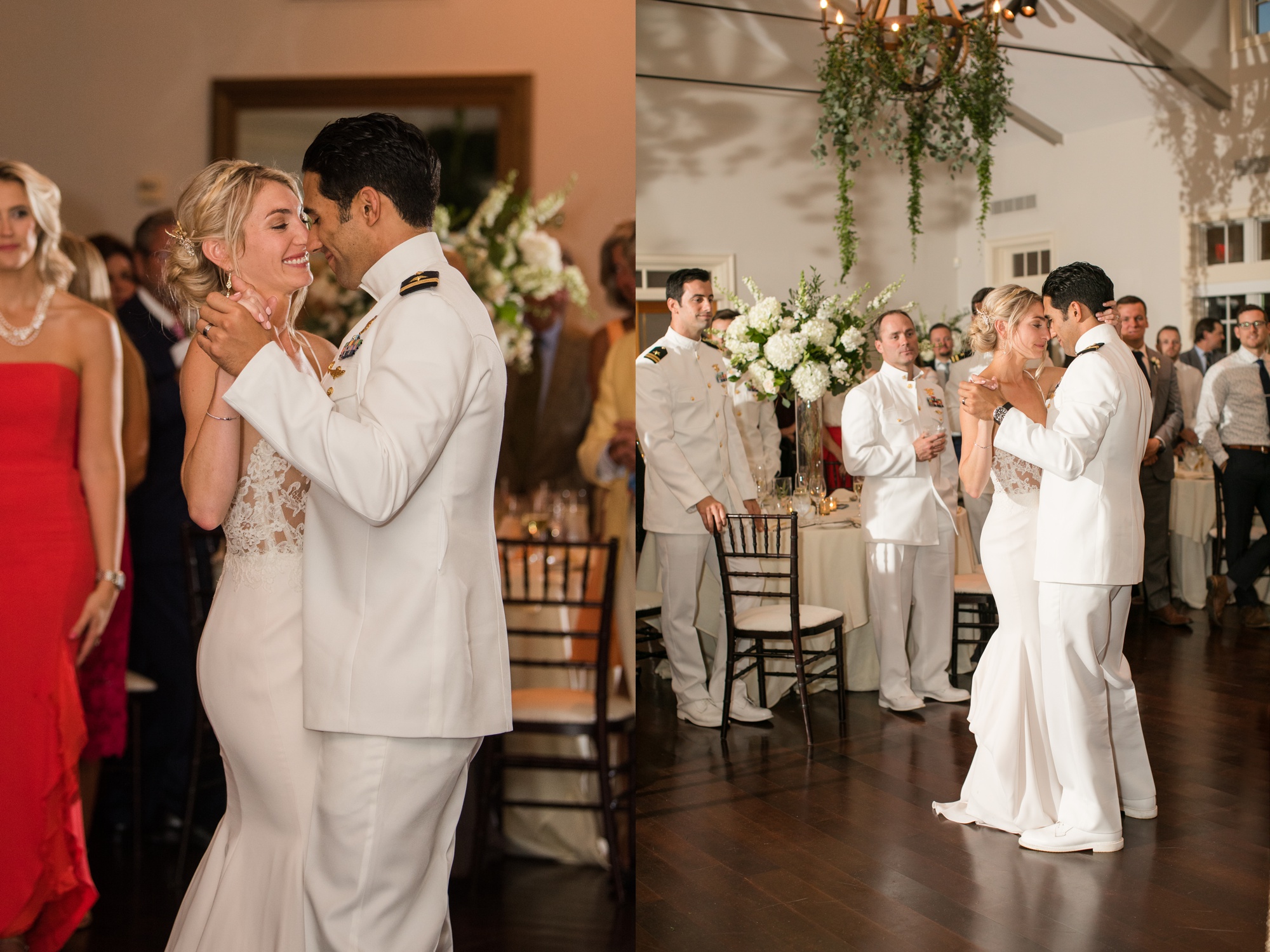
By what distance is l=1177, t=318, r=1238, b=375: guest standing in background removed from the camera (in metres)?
7.58

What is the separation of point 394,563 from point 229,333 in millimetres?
392

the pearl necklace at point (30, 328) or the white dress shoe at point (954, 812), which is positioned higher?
the pearl necklace at point (30, 328)

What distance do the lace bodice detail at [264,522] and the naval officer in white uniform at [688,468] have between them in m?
2.85

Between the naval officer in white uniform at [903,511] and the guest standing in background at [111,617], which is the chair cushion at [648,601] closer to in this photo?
the naval officer in white uniform at [903,511]

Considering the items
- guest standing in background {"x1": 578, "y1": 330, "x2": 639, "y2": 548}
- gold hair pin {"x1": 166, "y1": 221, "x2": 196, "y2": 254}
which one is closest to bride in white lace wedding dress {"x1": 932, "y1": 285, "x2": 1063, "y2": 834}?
guest standing in background {"x1": 578, "y1": 330, "x2": 639, "y2": 548}

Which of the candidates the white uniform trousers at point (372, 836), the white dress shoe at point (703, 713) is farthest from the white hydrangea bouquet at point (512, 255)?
the white dress shoe at point (703, 713)

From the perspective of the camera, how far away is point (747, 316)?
220 inches

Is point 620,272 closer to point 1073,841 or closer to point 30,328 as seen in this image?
point 30,328

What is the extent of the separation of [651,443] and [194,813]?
291 centimetres

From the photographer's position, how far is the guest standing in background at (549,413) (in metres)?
2.05

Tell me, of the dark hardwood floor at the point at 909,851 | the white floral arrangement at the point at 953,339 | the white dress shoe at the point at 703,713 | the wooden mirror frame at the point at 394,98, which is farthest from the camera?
the white floral arrangement at the point at 953,339

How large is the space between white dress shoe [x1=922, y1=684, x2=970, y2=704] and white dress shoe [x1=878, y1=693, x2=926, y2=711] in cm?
16

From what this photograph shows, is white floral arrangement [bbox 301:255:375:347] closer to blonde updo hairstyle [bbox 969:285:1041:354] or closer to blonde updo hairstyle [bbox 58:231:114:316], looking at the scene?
blonde updo hairstyle [bbox 58:231:114:316]

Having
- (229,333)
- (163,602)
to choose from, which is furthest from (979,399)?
(229,333)
